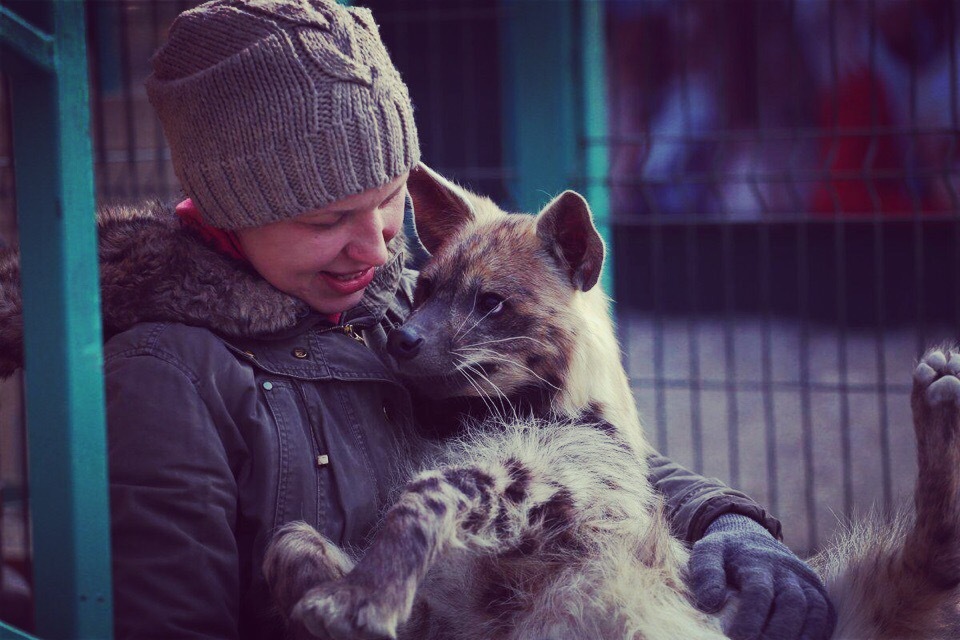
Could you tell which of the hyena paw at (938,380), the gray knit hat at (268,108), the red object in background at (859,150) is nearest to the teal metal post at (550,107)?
the hyena paw at (938,380)

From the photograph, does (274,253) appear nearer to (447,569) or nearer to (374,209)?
(374,209)

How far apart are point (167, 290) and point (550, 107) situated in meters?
3.22

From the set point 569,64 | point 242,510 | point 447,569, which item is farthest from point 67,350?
point 569,64

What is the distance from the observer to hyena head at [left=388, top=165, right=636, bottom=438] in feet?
7.64

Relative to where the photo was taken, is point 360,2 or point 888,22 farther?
point 888,22

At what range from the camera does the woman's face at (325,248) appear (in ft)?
6.76

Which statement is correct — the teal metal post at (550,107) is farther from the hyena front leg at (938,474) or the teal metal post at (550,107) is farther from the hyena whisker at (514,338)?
the hyena front leg at (938,474)

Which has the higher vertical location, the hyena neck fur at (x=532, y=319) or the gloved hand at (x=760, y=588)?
the hyena neck fur at (x=532, y=319)

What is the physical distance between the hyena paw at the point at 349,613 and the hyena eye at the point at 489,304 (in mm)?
891

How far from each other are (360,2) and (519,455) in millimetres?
3949

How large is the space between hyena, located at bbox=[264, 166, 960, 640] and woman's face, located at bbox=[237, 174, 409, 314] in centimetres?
21

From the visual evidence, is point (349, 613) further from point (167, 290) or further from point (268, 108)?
point (268, 108)

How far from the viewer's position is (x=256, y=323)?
2.03 m

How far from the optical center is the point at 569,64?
196 inches
